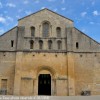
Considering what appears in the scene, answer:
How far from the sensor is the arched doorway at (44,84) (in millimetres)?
27906

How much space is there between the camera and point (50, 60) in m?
26.2

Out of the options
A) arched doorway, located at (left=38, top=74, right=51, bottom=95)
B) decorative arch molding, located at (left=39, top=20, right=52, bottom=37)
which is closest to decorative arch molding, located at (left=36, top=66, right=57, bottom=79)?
arched doorway, located at (left=38, top=74, right=51, bottom=95)

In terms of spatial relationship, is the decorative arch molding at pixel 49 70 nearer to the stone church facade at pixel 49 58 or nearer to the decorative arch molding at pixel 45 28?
the stone church facade at pixel 49 58

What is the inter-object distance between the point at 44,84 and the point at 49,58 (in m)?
4.20

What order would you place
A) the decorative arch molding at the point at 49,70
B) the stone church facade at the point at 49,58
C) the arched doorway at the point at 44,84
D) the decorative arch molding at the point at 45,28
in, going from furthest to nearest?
1. the arched doorway at the point at 44,84
2. the decorative arch molding at the point at 45,28
3. the decorative arch molding at the point at 49,70
4. the stone church facade at the point at 49,58

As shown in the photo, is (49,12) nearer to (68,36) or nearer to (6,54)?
(68,36)

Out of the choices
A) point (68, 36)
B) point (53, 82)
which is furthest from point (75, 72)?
point (68, 36)

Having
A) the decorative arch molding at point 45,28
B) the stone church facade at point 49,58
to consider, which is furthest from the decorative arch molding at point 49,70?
the decorative arch molding at point 45,28

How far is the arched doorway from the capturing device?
27.9 metres

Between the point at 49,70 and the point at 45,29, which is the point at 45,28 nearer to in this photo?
the point at 45,29

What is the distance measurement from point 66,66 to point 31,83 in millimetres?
4579

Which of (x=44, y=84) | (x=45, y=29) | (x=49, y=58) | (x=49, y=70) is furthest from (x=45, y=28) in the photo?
(x=44, y=84)

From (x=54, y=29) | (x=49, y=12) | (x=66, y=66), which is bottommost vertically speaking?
(x=66, y=66)

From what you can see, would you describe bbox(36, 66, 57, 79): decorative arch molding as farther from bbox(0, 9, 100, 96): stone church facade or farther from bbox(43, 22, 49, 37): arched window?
bbox(43, 22, 49, 37): arched window
